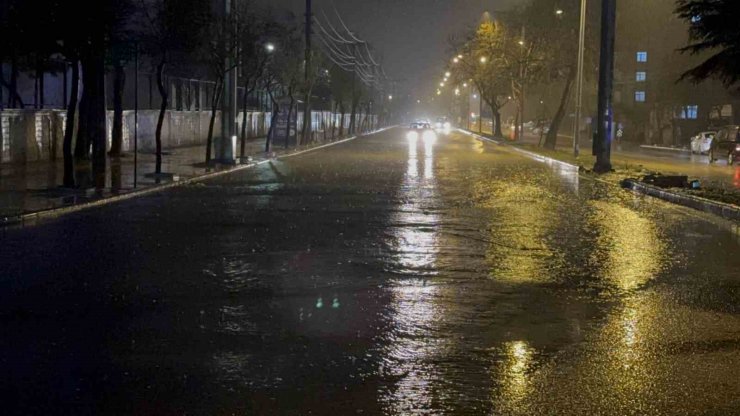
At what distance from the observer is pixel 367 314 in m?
8.95

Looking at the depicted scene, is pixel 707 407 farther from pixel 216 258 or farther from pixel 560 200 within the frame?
pixel 560 200

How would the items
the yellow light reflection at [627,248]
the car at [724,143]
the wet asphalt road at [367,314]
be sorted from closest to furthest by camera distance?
the wet asphalt road at [367,314]
the yellow light reflection at [627,248]
the car at [724,143]

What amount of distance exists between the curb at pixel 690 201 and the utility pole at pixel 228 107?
1361 centimetres

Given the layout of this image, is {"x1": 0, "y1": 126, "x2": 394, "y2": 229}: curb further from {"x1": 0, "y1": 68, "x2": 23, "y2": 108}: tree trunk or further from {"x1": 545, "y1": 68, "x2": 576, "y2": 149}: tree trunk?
{"x1": 545, "y1": 68, "x2": 576, "y2": 149}: tree trunk

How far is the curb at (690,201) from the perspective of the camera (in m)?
18.7

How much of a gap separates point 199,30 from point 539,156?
22.5 metres

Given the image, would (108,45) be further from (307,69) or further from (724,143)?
(724,143)

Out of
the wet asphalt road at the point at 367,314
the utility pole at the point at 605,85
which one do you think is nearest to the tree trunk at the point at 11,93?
the wet asphalt road at the point at 367,314

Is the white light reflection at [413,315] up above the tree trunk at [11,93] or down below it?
below

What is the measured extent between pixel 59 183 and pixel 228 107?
36.2 ft

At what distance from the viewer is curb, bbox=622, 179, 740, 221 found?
18747 mm

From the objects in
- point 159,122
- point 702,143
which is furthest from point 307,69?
point 159,122

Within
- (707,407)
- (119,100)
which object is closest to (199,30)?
(119,100)

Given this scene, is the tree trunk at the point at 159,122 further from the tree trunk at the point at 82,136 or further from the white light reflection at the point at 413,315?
the white light reflection at the point at 413,315
